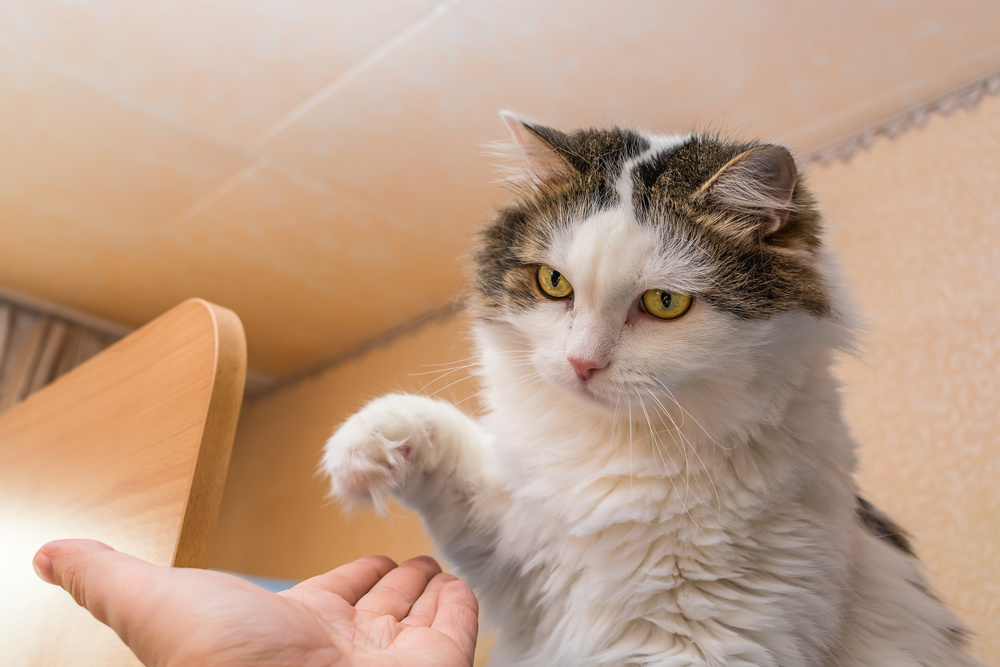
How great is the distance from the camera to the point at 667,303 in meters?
0.77

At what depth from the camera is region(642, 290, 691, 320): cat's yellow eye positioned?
77cm

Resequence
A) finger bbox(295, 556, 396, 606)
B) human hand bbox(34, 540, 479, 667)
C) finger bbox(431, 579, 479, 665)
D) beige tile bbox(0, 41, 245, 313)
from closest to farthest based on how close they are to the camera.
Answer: human hand bbox(34, 540, 479, 667) → finger bbox(431, 579, 479, 665) → finger bbox(295, 556, 396, 606) → beige tile bbox(0, 41, 245, 313)

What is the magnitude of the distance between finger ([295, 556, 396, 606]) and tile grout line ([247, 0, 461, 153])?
A: 4.44 feet

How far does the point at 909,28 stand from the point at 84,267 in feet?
11.1

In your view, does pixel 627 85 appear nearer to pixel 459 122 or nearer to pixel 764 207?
pixel 459 122

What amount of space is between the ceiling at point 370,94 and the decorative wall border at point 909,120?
2 centimetres

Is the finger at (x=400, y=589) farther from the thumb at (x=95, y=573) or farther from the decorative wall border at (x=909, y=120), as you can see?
the decorative wall border at (x=909, y=120)

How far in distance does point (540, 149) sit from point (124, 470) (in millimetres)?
665

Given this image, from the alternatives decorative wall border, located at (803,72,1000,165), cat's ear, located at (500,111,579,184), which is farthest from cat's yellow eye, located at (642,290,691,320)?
decorative wall border, located at (803,72,1000,165)

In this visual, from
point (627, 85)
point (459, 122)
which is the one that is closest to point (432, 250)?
point (459, 122)

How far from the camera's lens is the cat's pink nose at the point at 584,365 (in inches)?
28.8

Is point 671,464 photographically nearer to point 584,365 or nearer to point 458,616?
point 584,365

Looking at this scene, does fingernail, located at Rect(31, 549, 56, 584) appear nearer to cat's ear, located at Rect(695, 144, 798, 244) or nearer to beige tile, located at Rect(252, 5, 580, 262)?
cat's ear, located at Rect(695, 144, 798, 244)

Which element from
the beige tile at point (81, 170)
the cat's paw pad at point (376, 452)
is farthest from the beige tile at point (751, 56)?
the beige tile at point (81, 170)
